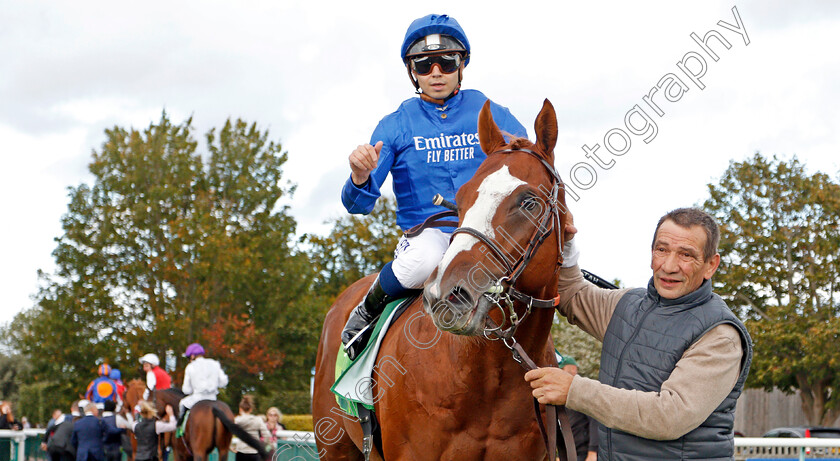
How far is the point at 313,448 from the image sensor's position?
8.80 m

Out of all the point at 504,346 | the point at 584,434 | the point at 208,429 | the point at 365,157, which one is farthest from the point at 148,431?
the point at 504,346

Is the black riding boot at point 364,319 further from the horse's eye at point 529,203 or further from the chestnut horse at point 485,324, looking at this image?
the horse's eye at point 529,203

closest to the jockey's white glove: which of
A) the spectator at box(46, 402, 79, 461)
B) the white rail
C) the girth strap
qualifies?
the girth strap

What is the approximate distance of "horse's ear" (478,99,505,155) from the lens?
11.4ft

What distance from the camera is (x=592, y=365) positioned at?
25.6 metres

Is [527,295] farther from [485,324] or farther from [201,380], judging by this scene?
[201,380]

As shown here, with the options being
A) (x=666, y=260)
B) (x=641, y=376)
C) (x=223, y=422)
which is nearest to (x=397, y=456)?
(x=641, y=376)

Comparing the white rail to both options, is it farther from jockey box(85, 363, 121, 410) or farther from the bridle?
jockey box(85, 363, 121, 410)

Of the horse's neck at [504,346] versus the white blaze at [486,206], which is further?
the horse's neck at [504,346]

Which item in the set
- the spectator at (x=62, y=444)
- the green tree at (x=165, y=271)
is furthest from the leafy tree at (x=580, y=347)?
the spectator at (x=62, y=444)

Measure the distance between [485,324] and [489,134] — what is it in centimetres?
89

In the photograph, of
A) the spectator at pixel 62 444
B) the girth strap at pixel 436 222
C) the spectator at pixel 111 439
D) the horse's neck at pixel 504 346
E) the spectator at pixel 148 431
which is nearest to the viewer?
the horse's neck at pixel 504 346

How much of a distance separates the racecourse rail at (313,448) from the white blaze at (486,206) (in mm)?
3246

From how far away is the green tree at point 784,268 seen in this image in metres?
25.6
